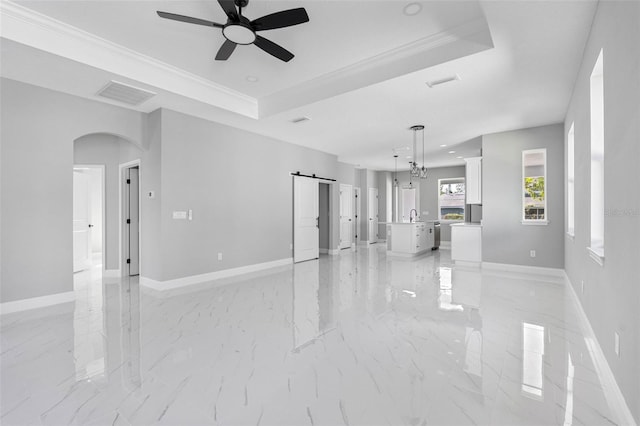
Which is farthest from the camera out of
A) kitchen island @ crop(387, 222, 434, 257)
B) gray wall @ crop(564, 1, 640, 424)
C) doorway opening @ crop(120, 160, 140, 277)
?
kitchen island @ crop(387, 222, 434, 257)

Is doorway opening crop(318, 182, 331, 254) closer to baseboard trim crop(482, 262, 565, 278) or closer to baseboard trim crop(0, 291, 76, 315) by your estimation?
baseboard trim crop(482, 262, 565, 278)

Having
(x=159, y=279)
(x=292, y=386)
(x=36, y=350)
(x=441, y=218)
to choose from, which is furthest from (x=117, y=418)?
(x=441, y=218)

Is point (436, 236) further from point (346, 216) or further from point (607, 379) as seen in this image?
point (607, 379)

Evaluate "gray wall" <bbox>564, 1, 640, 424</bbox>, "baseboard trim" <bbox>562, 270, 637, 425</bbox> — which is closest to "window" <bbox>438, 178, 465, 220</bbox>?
"baseboard trim" <bbox>562, 270, 637, 425</bbox>

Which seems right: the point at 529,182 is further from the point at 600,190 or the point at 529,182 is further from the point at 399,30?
the point at 399,30

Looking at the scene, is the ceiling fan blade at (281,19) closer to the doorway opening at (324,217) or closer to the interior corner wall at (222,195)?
the interior corner wall at (222,195)

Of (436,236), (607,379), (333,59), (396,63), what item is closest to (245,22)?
(333,59)

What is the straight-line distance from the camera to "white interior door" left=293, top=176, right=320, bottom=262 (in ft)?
24.6

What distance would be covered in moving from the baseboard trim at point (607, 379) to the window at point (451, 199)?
8313 millimetres

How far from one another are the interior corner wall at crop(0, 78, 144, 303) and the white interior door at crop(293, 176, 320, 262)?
4.14 metres

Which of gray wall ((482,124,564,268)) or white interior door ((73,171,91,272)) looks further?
white interior door ((73,171,91,272))

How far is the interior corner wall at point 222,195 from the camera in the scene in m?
5.15

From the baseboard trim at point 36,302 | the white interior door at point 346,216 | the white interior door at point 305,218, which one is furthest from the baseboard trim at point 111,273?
the white interior door at point 346,216

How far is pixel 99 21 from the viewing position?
326cm
